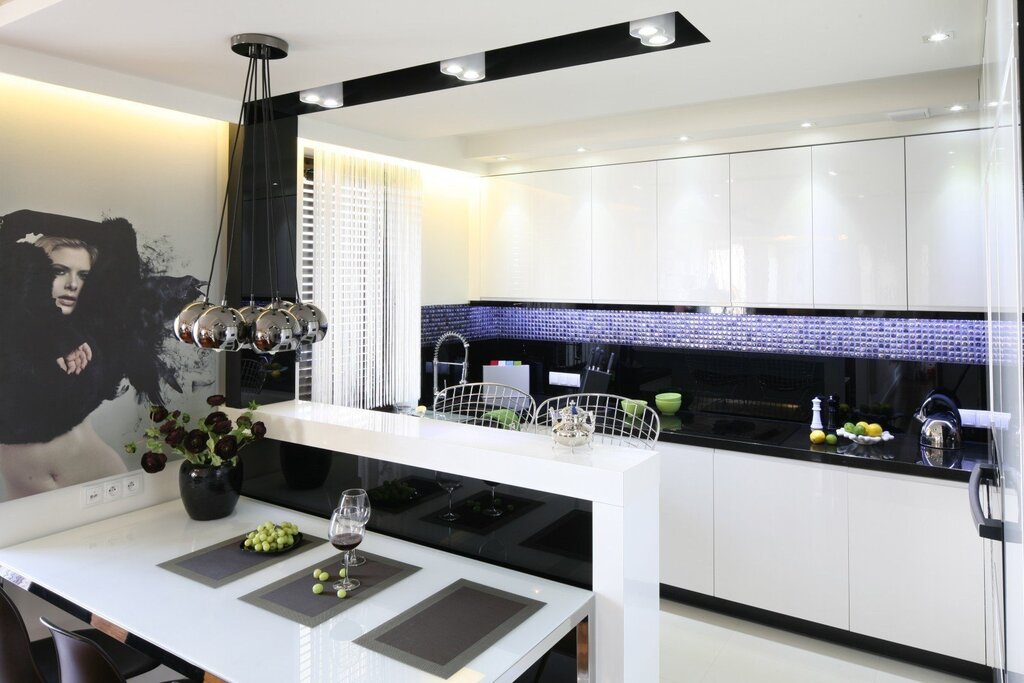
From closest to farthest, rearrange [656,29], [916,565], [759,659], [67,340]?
[656,29], [67,340], [916,565], [759,659]

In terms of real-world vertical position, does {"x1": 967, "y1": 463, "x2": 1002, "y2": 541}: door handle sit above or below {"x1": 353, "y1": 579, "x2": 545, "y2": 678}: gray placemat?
above

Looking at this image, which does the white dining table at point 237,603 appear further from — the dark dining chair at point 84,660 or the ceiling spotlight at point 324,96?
the ceiling spotlight at point 324,96

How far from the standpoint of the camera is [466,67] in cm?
247

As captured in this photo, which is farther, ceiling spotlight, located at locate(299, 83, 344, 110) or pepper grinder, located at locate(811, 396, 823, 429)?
pepper grinder, located at locate(811, 396, 823, 429)

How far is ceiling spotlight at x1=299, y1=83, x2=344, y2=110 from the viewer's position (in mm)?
2725

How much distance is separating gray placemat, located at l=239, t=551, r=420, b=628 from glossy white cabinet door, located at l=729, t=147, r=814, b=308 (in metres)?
2.41

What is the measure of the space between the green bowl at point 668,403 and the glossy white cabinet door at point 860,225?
3.28ft

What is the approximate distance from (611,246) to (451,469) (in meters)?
2.24

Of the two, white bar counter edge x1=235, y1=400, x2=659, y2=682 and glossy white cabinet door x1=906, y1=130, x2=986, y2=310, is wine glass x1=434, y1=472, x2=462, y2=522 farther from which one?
glossy white cabinet door x1=906, y1=130, x2=986, y2=310

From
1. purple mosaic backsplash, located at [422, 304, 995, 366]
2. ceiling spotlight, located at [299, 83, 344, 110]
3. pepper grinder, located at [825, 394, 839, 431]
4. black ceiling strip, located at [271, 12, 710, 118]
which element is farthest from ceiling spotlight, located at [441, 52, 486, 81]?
pepper grinder, located at [825, 394, 839, 431]

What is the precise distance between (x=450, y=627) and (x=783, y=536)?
6.86ft

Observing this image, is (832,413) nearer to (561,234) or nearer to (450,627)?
(561,234)

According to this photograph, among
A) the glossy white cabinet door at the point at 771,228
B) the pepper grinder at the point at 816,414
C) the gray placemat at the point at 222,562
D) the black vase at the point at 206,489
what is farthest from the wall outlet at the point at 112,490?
the pepper grinder at the point at 816,414

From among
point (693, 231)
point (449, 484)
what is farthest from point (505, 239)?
point (449, 484)
